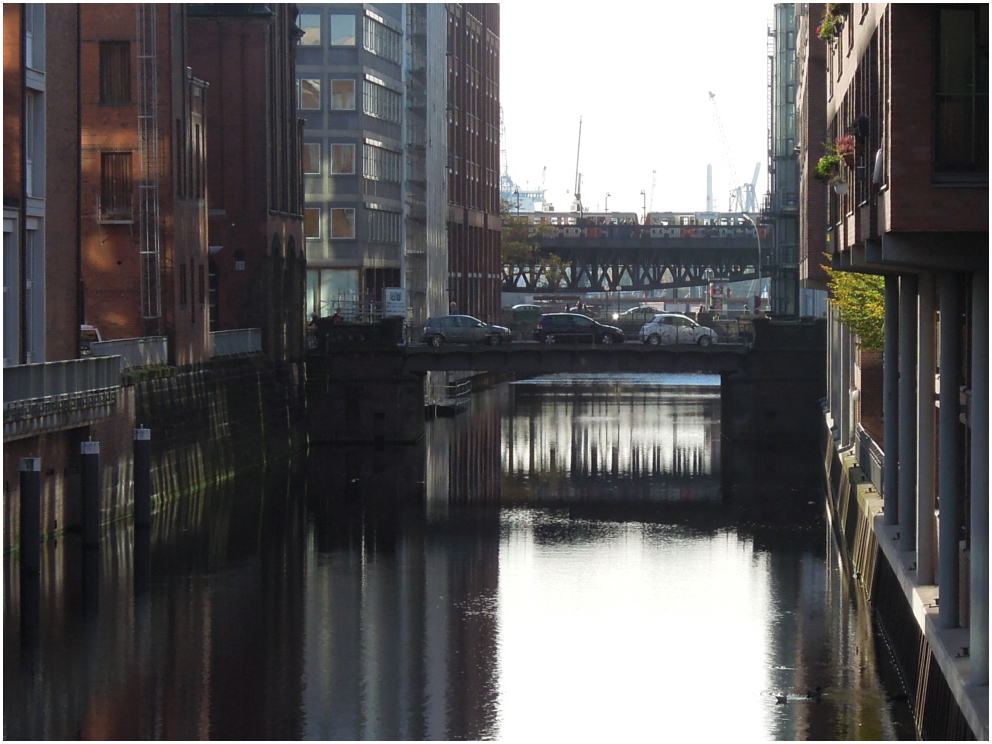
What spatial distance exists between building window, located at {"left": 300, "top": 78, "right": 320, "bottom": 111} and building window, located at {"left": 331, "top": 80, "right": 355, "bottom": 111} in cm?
81

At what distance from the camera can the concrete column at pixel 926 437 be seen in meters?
29.0

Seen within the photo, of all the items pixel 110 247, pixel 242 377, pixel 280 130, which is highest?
pixel 280 130

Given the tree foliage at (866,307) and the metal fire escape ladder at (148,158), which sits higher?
the metal fire escape ladder at (148,158)

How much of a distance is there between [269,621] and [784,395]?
44451 mm

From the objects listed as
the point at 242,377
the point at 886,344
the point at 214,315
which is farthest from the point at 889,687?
the point at 214,315

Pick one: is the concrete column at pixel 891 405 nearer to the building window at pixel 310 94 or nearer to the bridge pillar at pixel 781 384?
the bridge pillar at pixel 781 384

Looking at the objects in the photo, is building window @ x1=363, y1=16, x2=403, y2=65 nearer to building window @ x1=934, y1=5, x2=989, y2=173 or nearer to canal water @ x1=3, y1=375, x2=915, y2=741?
canal water @ x1=3, y1=375, x2=915, y2=741

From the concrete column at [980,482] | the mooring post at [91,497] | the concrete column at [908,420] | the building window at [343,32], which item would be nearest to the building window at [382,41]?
the building window at [343,32]

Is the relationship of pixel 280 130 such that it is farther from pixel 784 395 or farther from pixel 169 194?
pixel 784 395

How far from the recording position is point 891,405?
36.7 metres

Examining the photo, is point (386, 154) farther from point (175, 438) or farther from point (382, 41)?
point (175, 438)

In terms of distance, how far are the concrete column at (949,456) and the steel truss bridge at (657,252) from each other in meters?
114

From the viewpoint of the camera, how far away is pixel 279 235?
248 feet

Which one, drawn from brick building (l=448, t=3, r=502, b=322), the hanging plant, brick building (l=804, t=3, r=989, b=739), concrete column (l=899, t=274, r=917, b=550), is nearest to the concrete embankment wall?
brick building (l=804, t=3, r=989, b=739)
